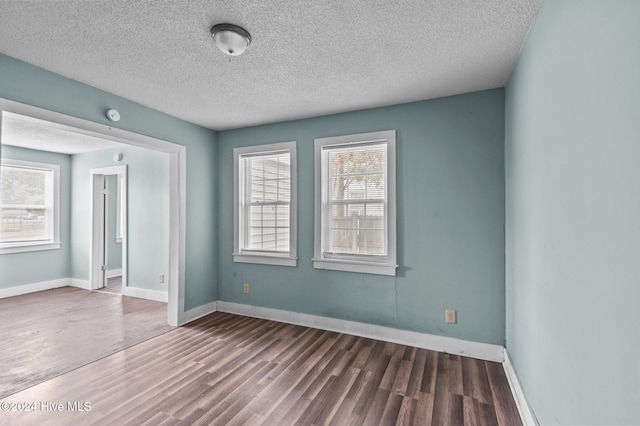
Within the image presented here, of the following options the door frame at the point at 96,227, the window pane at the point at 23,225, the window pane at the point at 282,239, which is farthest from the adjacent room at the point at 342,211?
the door frame at the point at 96,227

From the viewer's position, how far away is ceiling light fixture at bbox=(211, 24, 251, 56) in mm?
1929

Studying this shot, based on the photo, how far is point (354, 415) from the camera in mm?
2100

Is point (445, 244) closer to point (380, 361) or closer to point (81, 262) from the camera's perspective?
point (380, 361)

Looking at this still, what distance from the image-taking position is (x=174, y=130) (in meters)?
3.77

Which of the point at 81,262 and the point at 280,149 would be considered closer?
the point at 280,149

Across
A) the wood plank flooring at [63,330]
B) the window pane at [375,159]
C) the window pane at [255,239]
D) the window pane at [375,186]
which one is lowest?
the wood plank flooring at [63,330]

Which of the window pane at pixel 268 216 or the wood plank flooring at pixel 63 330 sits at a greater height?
the window pane at pixel 268 216

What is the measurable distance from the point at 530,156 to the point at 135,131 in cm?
364

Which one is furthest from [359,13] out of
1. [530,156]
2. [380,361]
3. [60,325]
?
[60,325]

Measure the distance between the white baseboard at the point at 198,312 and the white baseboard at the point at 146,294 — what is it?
92 centimetres

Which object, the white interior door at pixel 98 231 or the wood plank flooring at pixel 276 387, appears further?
the white interior door at pixel 98 231

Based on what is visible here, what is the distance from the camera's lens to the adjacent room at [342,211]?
4.07 feet

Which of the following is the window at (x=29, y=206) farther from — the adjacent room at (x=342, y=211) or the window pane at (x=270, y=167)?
the window pane at (x=270, y=167)

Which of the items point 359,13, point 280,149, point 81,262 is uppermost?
point 359,13
